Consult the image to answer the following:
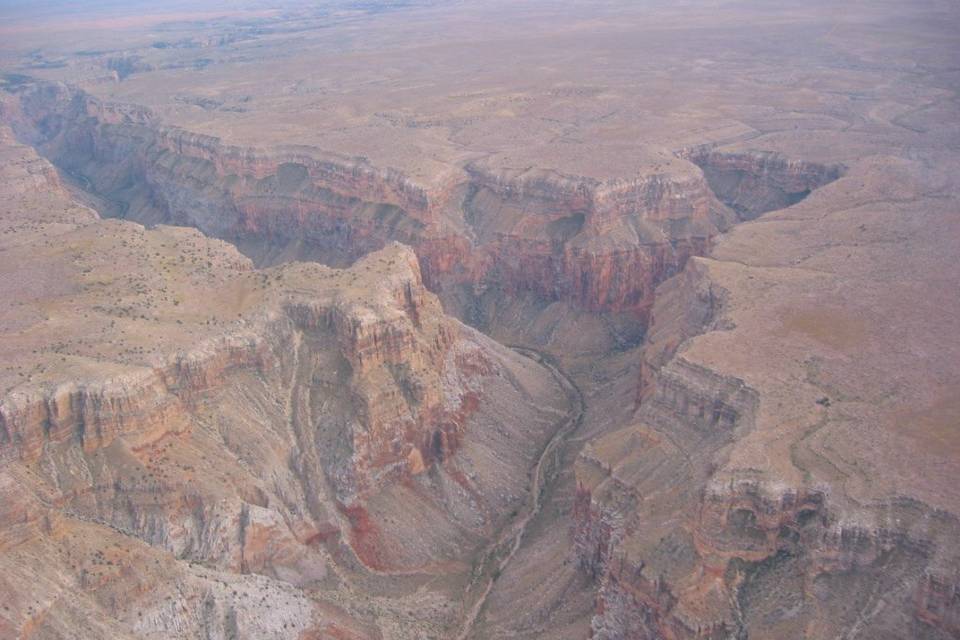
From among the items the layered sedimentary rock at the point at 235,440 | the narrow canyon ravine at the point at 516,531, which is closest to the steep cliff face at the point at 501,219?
the narrow canyon ravine at the point at 516,531

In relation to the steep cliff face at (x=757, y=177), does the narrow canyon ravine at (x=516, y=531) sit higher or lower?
lower

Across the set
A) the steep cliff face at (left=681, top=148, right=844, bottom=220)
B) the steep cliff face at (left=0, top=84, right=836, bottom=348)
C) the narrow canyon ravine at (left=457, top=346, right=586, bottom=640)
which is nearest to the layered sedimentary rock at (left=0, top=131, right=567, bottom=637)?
the narrow canyon ravine at (left=457, top=346, right=586, bottom=640)

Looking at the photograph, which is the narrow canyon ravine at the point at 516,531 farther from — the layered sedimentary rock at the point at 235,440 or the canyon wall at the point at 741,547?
the canyon wall at the point at 741,547

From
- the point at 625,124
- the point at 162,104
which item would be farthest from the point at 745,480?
the point at 162,104

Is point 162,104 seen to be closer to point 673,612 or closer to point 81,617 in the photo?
point 81,617

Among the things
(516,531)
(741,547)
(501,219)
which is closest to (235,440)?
(516,531)

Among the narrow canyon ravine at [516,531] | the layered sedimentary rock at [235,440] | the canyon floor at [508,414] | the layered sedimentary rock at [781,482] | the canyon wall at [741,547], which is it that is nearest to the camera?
the canyon wall at [741,547]
